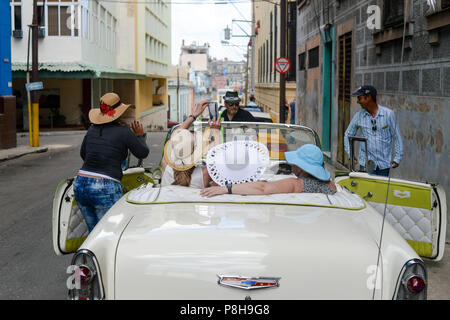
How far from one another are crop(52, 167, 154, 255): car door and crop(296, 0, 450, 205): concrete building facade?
261 cm

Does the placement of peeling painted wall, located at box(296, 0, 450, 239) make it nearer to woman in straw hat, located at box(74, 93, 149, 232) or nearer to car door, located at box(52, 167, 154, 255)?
woman in straw hat, located at box(74, 93, 149, 232)

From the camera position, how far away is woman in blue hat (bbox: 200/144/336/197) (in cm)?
379

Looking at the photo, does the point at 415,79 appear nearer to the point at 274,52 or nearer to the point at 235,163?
the point at 235,163

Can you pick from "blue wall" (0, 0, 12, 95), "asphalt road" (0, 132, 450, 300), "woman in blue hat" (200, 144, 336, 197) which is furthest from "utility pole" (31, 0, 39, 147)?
"woman in blue hat" (200, 144, 336, 197)

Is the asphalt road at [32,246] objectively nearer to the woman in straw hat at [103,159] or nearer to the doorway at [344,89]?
the woman in straw hat at [103,159]

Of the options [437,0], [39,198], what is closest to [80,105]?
[39,198]

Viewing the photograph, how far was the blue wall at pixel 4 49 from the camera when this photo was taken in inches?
809

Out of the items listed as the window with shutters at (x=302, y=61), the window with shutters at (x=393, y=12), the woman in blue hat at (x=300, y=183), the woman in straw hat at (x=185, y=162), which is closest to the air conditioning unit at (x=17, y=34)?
the window with shutters at (x=302, y=61)

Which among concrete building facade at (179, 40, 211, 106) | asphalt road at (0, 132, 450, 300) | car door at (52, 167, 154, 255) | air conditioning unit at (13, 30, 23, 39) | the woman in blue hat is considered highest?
concrete building facade at (179, 40, 211, 106)

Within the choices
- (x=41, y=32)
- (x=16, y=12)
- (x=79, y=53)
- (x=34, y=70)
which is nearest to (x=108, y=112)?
(x=34, y=70)

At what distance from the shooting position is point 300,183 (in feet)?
12.9

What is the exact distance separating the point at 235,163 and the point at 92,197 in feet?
4.63

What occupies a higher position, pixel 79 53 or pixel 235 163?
pixel 79 53

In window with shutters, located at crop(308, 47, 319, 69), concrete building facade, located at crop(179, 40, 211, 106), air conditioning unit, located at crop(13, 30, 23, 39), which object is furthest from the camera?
concrete building facade, located at crop(179, 40, 211, 106)
